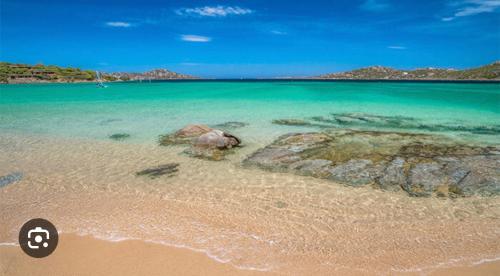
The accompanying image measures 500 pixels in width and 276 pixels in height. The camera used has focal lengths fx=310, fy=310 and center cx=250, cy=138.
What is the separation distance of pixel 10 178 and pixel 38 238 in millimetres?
3574

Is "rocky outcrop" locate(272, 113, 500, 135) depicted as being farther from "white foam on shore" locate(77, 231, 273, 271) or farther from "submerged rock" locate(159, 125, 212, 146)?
"white foam on shore" locate(77, 231, 273, 271)

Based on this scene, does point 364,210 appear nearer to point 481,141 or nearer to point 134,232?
point 134,232

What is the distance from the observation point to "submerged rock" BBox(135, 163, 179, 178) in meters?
8.62

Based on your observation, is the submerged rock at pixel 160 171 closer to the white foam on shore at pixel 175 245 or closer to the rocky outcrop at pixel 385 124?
the white foam on shore at pixel 175 245

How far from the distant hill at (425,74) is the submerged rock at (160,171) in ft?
409

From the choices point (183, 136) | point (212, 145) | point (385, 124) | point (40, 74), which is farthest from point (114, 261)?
point (40, 74)

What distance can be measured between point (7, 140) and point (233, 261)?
13.2 metres

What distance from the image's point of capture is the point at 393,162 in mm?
9234

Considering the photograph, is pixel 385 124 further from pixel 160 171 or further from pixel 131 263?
pixel 131 263

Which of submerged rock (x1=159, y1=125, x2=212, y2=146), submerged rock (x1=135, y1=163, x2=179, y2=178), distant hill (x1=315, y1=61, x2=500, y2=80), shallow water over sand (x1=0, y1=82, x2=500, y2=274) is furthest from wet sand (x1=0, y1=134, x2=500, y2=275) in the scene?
distant hill (x1=315, y1=61, x2=500, y2=80)

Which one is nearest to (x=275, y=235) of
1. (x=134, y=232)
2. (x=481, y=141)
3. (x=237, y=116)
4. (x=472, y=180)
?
(x=134, y=232)

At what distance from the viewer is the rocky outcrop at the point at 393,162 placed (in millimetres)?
7617

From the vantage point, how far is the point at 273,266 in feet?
15.0

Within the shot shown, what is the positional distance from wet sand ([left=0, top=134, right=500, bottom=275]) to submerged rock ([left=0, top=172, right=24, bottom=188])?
0.52 feet
